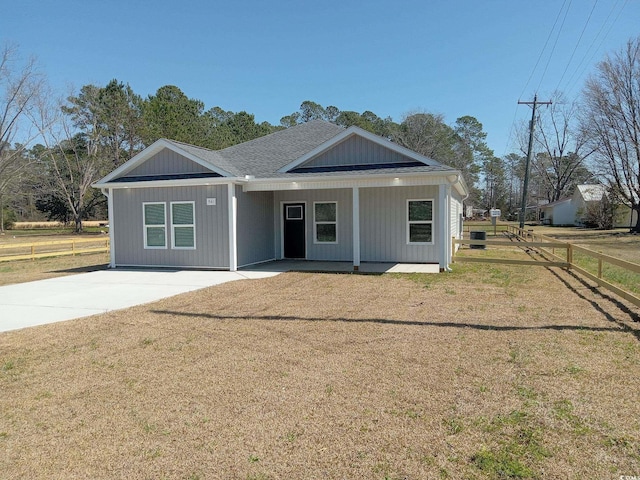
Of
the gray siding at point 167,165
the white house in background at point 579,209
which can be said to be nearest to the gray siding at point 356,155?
the gray siding at point 167,165

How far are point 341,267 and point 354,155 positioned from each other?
333cm

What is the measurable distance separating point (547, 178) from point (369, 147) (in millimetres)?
56233

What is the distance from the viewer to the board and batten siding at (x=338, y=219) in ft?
46.2

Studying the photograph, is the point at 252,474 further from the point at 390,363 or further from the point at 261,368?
the point at 390,363

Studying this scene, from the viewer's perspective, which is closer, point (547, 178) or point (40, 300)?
point (40, 300)

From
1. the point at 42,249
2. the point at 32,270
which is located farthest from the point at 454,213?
the point at 42,249

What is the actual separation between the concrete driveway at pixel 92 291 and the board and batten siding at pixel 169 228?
518mm

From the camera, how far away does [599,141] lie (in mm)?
31953

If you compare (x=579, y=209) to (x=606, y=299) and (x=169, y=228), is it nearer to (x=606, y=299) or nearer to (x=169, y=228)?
(x=606, y=299)

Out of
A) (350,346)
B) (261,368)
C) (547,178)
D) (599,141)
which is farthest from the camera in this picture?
(547,178)

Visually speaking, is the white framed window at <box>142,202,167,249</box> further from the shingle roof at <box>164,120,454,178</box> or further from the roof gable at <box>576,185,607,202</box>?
the roof gable at <box>576,185,607,202</box>

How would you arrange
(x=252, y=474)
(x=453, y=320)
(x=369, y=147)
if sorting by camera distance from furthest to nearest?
(x=369, y=147) → (x=453, y=320) → (x=252, y=474)

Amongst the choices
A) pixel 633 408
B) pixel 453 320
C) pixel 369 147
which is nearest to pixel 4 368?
pixel 453 320

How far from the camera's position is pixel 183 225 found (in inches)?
504
